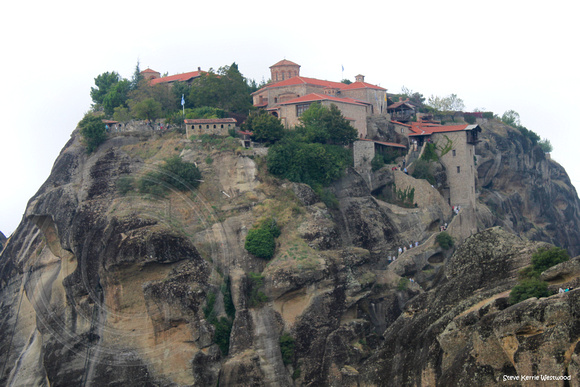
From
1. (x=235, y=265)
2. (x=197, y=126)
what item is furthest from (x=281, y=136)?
(x=235, y=265)

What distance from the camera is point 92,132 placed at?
65.9m

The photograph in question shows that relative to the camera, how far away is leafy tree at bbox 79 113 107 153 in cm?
6594

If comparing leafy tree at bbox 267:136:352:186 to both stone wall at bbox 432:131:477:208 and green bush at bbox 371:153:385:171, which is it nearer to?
green bush at bbox 371:153:385:171

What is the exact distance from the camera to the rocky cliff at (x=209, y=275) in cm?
5359

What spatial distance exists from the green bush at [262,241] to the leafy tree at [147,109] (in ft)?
57.7

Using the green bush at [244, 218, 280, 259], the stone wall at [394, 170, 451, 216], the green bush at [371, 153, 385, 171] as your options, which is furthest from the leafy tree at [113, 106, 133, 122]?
the stone wall at [394, 170, 451, 216]

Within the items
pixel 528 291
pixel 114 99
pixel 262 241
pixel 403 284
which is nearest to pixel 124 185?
pixel 262 241

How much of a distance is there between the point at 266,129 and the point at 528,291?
112 feet

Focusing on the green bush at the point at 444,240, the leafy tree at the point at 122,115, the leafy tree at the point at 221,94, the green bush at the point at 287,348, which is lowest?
the green bush at the point at 287,348

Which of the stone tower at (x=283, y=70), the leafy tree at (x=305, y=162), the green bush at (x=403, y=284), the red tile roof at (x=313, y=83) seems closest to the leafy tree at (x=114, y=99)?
the red tile roof at (x=313, y=83)

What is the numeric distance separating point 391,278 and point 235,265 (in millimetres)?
11910

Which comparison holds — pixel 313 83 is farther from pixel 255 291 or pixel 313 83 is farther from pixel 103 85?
pixel 255 291

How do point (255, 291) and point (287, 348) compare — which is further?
point (255, 291)

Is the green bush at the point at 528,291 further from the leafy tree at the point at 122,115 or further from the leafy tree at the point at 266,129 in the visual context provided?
the leafy tree at the point at 122,115
